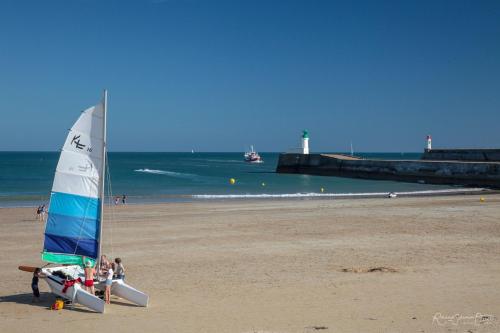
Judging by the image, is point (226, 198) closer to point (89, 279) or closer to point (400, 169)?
point (400, 169)

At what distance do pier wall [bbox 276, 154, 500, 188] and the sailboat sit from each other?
4077 cm

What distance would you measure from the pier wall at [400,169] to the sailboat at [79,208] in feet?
134

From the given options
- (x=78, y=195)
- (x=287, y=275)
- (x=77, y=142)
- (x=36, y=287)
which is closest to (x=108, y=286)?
(x=36, y=287)

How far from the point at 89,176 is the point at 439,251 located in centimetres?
962

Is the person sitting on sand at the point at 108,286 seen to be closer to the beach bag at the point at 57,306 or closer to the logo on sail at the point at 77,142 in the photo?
the beach bag at the point at 57,306

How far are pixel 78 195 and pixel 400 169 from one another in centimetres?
5018

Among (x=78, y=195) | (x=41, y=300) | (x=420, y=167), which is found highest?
(x=420, y=167)

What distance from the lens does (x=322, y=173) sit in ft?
219

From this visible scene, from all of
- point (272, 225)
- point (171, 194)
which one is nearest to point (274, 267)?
point (272, 225)

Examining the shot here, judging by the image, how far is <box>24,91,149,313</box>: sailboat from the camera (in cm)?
1061

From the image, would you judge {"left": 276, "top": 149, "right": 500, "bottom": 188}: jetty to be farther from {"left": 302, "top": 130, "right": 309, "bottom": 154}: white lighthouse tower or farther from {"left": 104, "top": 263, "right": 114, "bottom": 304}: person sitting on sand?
{"left": 104, "top": 263, "right": 114, "bottom": 304}: person sitting on sand

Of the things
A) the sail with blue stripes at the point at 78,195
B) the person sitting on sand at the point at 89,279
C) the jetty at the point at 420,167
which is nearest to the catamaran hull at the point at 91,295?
the person sitting on sand at the point at 89,279

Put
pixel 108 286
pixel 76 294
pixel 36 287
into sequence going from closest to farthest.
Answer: pixel 76 294 → pixel 108 286 → pixel 36 287

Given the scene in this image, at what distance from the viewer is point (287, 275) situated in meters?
12.7
